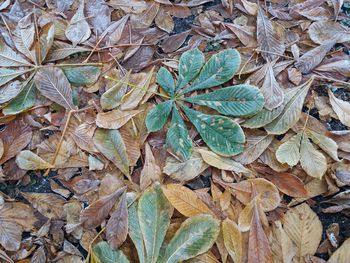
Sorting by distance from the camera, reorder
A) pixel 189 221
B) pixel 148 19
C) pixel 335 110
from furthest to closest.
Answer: pixel 148 19 < pixel 335 110 < pixel 189 221

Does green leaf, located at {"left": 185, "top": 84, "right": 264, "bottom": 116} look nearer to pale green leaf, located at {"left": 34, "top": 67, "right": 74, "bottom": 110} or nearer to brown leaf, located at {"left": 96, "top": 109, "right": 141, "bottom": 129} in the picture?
brown leaf, located at {"left": 96, "top": 109, "right": 141, "bottom": 129}

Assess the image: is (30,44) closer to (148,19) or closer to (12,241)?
(148,19)

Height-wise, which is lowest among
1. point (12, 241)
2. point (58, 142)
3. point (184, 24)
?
point (12, 241)

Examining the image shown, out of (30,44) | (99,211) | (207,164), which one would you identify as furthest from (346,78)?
(30,44)

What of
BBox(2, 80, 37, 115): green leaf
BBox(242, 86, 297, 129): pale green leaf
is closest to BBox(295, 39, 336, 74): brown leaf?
BBox(242, 86, 297, 129): pale green leaf

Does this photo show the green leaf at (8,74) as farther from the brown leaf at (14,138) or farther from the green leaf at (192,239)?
the green leaf at (192,239)

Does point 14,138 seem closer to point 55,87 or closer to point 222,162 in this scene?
point 55,87

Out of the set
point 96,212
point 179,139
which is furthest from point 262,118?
point 96,212
